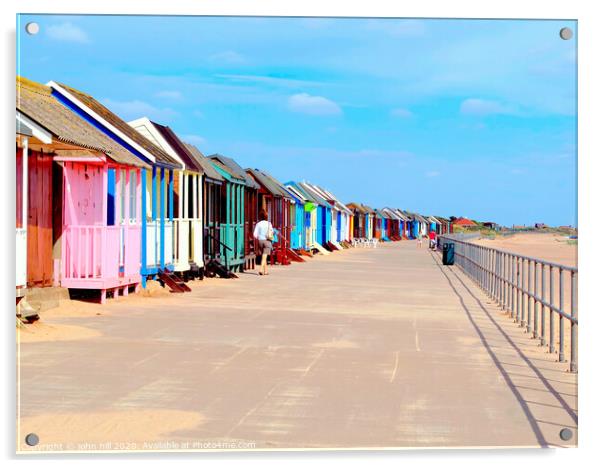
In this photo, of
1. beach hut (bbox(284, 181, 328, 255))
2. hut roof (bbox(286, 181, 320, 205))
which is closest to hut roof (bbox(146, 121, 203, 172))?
beach hut (bbox(284, 181, 328, 255))

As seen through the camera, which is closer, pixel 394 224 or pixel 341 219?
pixel 341 219

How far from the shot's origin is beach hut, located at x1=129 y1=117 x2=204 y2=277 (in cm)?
1983

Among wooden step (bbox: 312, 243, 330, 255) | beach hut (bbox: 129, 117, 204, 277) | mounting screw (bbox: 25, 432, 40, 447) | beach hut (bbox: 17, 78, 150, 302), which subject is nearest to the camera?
mounting screw (bbox: 25, 432, 40, 447)

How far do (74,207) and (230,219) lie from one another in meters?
11.6

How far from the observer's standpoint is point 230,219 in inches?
1017

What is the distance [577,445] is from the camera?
5.45 metres

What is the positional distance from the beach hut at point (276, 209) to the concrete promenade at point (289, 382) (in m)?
19.0

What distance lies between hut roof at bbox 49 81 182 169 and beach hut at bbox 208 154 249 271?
4.42m

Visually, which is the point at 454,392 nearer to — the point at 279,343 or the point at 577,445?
the point at 577,445

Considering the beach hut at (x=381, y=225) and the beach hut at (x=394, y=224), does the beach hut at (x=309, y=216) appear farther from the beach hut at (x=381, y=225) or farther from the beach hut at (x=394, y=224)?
the beach hut at (x=394, y=224)

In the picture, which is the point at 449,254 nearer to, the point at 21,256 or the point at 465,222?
the point at 21,256

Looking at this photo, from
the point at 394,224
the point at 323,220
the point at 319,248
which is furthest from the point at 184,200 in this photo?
the point at 394,224

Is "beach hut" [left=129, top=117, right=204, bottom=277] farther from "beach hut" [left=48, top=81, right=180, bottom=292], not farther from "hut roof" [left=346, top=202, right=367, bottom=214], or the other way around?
"hut roof" [left=346, top=202, right=367, bottom=214]
